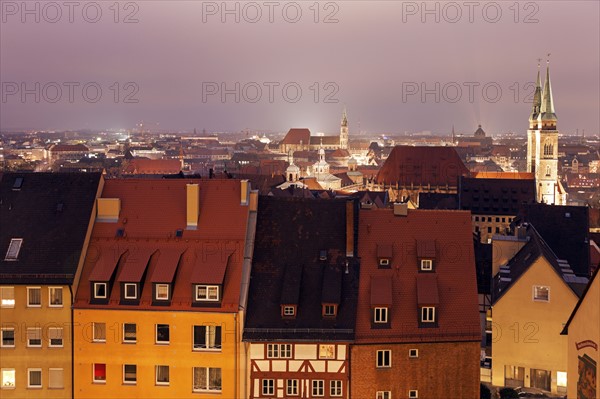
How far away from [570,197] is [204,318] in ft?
529

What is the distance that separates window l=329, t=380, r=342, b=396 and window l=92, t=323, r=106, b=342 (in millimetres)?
9228

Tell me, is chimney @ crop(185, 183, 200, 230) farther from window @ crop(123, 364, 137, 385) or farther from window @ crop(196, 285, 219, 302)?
window @ crop(123, 364, 137, 385)

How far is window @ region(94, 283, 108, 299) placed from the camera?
109ft

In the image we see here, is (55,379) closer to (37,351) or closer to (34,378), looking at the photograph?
(34,378)

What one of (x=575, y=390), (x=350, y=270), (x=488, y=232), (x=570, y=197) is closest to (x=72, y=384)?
(x=350, y=270)

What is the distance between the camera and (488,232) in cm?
10250

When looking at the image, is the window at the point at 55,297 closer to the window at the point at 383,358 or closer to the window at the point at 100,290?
the window at the point at 100,290

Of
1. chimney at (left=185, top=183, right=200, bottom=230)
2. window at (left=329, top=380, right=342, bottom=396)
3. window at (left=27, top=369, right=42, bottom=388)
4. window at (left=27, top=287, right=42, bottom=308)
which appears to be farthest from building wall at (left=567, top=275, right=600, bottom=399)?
window at (left=27, top=287, right=42, bottom=308)

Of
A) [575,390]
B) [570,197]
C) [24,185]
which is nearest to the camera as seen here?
[575,390]

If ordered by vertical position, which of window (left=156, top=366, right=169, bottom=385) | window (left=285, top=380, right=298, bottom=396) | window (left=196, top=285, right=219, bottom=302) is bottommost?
window (left=285, top=380, right=298, bottom=396)

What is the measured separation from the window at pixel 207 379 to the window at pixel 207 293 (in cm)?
273

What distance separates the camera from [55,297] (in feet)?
109

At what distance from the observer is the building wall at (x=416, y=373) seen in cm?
3253

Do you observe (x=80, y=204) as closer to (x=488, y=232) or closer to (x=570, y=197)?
(x=488, y=232)
